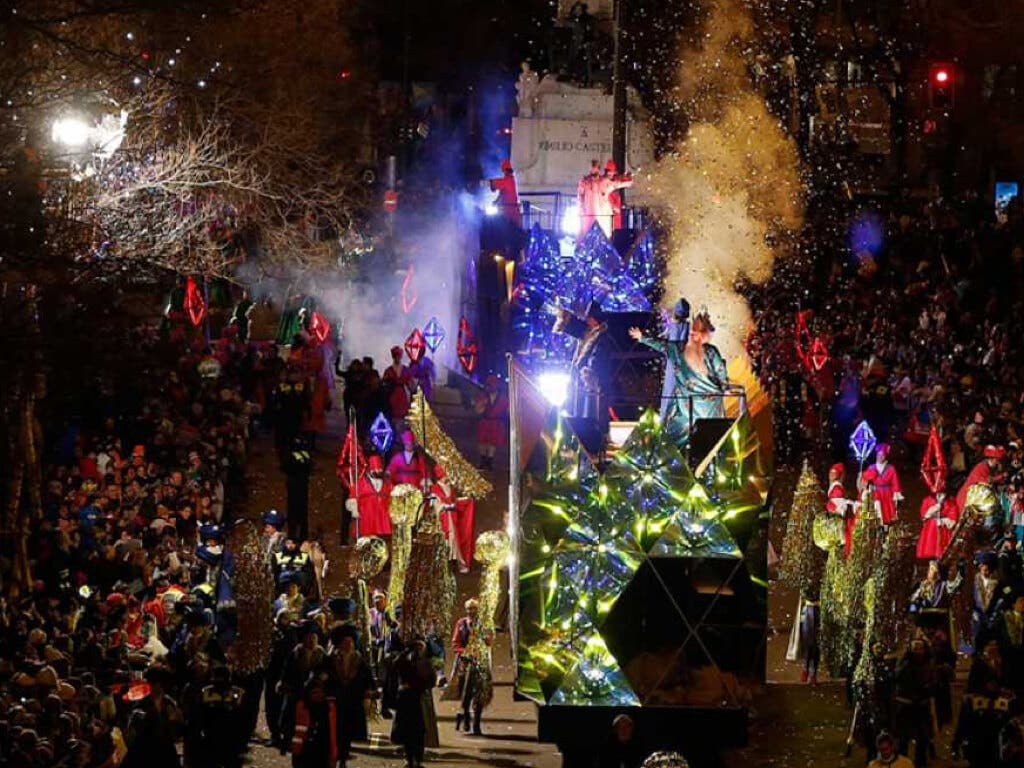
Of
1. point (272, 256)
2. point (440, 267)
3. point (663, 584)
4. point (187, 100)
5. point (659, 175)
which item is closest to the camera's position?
point (663, 584)

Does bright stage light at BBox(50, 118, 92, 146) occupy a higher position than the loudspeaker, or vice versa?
bright stage light at BBox(50, 118, 92, 146)

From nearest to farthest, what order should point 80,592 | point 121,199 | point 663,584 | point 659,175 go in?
point 663,584 < point 80,592 < point 121,199 < point 659,175

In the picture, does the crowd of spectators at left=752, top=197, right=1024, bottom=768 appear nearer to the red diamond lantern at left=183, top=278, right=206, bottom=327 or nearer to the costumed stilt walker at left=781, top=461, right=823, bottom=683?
the costumed stilt walker at left=781, top=461, right=823, bottom=683

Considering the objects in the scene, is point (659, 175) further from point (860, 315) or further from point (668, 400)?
point (668, 400)

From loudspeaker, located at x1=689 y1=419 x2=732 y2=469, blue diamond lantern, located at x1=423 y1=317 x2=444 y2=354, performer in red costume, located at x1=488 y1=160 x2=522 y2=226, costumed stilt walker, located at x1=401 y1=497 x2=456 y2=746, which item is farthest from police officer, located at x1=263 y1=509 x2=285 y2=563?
performer in red costume, located at x1=488 y1=160 x2=522 y2=226

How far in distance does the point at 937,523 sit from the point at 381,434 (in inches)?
233

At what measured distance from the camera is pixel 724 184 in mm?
34219

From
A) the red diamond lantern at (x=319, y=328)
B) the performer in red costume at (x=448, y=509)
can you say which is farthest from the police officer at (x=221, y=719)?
the red diamond lantern at (x=319, y=328)

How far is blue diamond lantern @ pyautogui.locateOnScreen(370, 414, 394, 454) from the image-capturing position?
23203mm

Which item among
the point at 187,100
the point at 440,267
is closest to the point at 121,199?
the point at 187,100

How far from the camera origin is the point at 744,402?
57.2ft

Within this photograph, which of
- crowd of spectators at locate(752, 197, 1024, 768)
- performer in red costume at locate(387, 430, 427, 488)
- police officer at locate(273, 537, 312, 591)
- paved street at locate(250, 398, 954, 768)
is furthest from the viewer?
performer in red costume at locate(387, 430, 427, 488)

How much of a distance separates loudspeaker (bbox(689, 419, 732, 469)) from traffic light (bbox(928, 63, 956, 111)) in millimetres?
27526

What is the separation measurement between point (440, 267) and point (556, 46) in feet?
18.3
